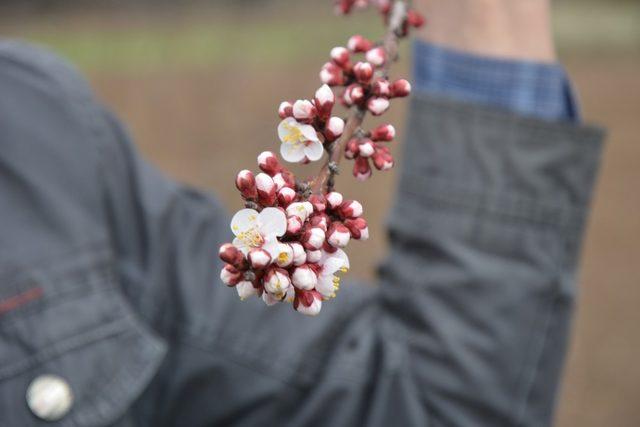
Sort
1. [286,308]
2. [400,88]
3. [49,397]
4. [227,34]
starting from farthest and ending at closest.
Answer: [227,34] < [286,308] < [49,397] < [400,88]

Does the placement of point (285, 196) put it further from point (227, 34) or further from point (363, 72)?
point (227, 34)

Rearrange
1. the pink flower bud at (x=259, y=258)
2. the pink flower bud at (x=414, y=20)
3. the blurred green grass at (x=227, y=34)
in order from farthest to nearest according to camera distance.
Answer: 1. the blurred green grass at (x=227, y=34)
2. the pink flower bud at (x=414, y=20)
3. the pink flower bud at (x=259, y=258)

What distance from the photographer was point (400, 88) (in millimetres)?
516

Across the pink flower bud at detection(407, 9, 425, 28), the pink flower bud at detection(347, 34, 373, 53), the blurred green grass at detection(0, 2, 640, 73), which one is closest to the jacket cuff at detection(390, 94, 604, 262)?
the pink flower bud at detection(407, 9, 425, 28)

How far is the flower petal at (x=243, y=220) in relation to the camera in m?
0.42

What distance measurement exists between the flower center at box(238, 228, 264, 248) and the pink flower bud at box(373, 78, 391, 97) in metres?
0.14

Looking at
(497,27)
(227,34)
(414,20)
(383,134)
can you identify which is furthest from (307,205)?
(227,34)

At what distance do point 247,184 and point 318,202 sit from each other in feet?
0.13

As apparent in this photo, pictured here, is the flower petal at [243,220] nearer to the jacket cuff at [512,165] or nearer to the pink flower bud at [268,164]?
the pink flower bud at [268,164]

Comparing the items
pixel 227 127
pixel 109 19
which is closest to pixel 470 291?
pixel 227 127

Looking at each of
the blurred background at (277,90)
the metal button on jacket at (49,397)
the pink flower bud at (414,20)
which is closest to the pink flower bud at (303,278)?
the pink flower bud at (414,20)

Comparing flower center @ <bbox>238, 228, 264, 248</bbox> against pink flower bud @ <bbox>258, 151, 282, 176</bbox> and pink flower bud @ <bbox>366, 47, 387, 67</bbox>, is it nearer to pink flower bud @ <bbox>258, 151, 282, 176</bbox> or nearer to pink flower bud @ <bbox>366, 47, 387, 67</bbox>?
pink flower bud @ <bbox>258, 151, 282, 176</bbox>

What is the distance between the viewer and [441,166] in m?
0.94

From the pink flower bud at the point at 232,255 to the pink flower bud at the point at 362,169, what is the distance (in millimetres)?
114
